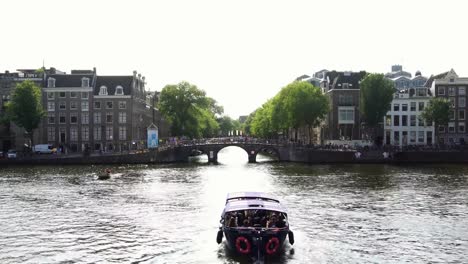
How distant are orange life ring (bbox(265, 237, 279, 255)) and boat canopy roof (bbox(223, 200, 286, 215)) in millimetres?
3104

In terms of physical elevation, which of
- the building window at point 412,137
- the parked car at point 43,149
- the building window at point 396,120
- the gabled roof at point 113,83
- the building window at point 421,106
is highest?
the gabled roof at point 113,83

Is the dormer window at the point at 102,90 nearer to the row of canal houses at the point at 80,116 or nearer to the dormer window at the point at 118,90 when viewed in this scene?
the row of canal houses at the point at 80,116

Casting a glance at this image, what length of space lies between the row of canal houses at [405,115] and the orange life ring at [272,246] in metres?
96.2

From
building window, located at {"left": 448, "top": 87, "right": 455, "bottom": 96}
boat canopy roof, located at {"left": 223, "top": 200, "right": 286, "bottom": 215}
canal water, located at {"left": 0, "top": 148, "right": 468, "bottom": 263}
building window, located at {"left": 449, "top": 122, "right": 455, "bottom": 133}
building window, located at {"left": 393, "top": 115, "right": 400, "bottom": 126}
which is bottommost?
canal water, located at {"left": 0, "top": 148, "right": 468, "bottom": 263}

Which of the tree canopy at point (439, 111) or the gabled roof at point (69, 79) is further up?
the gabled roof at point (69, 79)

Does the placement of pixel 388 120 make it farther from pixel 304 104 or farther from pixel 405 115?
pixel 304 104

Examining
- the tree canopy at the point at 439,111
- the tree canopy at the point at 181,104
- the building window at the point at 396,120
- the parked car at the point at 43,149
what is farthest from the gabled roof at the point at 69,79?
the tree canopy at the point at 439,111

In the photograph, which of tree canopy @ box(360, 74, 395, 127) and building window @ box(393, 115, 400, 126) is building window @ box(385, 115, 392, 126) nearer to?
building window @ box(393, 115, 400, 126)

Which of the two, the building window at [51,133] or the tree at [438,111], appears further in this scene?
the building window at [51,133]

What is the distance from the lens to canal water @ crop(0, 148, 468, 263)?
37.2 metres

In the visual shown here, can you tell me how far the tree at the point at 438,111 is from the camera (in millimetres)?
119000

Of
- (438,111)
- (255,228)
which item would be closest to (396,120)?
(438,111)

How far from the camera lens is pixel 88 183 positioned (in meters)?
76.7

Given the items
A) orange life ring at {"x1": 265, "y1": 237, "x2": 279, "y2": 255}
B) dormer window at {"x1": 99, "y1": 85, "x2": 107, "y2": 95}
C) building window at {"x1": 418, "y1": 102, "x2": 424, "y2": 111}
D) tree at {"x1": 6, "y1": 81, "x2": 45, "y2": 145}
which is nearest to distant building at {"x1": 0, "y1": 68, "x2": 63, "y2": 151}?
dormer window at {"x1": 99, "y1": 85, "x2": 107, "y2": 95}
